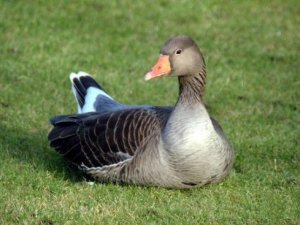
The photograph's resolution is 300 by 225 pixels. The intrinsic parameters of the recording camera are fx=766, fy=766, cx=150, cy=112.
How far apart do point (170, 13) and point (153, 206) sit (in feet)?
25.5

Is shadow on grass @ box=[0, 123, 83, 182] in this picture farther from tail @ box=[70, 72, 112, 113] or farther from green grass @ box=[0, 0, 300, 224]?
tail @ box=[70, 72, 112, 113]

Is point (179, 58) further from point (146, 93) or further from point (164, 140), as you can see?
point (146, 93)

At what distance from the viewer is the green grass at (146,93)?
6.46 metres

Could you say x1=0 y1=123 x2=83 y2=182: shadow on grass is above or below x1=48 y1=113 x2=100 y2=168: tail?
below

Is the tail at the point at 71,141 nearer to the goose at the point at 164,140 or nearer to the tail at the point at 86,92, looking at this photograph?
the goose at the point at 164,140

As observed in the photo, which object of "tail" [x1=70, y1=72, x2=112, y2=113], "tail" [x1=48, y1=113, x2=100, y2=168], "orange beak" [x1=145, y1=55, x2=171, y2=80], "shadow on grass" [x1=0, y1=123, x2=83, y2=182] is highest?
"orange beak" [x1=145, y1=55, x2=171, y2=80]

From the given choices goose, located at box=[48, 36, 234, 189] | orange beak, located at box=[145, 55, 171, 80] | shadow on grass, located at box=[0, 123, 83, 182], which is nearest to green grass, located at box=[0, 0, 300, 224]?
shadow on grass, located at box=[0, 123, 83, 182]

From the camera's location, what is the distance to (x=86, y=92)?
857cm

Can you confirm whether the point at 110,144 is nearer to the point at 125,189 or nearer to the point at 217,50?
the point at 125,189

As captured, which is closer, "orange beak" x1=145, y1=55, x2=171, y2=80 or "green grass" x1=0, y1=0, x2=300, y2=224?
"green grass" x1=0, y1=0, x2=300, y2=224

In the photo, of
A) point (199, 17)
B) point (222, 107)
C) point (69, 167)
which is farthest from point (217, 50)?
point (69, 167)

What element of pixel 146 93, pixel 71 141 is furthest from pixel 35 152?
pixel 146 93

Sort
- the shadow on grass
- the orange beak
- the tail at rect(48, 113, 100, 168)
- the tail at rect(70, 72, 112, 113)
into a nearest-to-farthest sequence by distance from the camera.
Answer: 1. the orange beak
2. the tail at rect(48, 113, 100, 168)
3. the shadow on grass
4. the tail at rect(70, 72, 112, 113)

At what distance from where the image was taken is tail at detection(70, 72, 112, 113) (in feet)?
27.4
